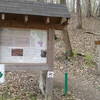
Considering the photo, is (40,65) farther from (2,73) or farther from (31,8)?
(31,8)

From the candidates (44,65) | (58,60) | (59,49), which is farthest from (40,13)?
(59,49)

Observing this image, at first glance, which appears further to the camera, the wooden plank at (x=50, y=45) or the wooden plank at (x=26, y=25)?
the wooden plank at (x=50, y=45)

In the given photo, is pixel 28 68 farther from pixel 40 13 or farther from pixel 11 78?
pixel 11 78

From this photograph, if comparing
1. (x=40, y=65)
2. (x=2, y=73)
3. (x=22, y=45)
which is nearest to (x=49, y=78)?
(x=40, y=65)

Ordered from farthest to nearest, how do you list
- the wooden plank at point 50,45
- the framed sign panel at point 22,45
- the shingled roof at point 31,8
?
the wooden plank at point 50,45 → the framed sign panel at point 22,45 → the shingled roof at point 31,8

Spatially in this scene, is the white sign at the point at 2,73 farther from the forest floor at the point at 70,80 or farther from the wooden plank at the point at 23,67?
the forest floor at the point at 70,80

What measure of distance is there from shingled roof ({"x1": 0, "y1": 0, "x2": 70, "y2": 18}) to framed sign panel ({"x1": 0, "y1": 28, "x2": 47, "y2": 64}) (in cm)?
60

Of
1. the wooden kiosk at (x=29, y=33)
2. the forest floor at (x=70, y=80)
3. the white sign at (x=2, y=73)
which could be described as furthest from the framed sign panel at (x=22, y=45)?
the forest floor at (x=70, y=80)

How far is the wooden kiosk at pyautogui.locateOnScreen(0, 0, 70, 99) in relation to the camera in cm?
658

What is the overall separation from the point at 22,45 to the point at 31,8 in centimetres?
108

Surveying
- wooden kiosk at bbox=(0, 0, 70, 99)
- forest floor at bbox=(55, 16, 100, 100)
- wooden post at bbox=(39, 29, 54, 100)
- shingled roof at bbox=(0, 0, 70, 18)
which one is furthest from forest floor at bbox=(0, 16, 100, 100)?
shingled roof at bbox=(0, 0, 70, 18)

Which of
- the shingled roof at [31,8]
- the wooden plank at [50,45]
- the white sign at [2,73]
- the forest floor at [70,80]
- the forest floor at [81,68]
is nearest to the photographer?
the white sign at [2,73]

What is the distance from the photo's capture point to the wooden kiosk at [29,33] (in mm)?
6578

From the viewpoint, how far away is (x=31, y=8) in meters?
6.62
